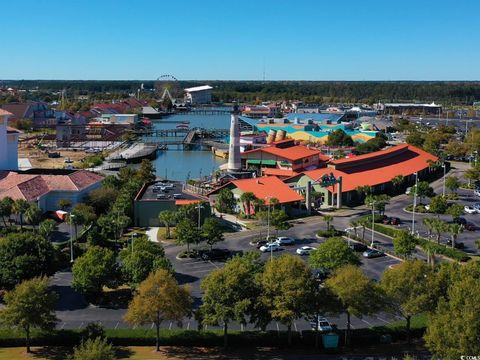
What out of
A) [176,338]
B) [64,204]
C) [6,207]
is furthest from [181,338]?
[64,204]

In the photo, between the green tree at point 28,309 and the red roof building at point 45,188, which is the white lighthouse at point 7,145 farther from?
the green tree at point 28,309

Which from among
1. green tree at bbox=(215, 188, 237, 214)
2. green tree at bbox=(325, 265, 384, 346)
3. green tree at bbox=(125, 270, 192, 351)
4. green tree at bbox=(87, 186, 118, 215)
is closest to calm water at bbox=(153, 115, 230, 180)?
green tree at bbox=(215, 188, 237, 214)

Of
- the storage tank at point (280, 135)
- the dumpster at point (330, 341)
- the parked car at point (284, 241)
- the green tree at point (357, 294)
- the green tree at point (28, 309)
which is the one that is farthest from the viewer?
the storage tank at point (280, 135)

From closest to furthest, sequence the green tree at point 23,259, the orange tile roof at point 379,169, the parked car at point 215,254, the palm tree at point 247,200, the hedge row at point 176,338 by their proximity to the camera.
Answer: the hedge row at point 176,338 → the green tree at point 23,259 → the parked car at point 215,254 → the palm tree at point 247,200 → the orange tile roof at point 379,169


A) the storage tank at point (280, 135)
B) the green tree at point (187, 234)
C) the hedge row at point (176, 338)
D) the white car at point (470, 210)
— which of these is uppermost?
the storage tank at point (280, 135)

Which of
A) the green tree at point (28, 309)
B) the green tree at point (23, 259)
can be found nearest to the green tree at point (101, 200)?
the green tree at point (23, 259)

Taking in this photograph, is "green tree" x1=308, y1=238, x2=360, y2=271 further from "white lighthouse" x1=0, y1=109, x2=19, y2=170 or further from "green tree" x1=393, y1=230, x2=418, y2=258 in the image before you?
"white lighthouse" x1=0, y1=109, x2=19, y2=170
